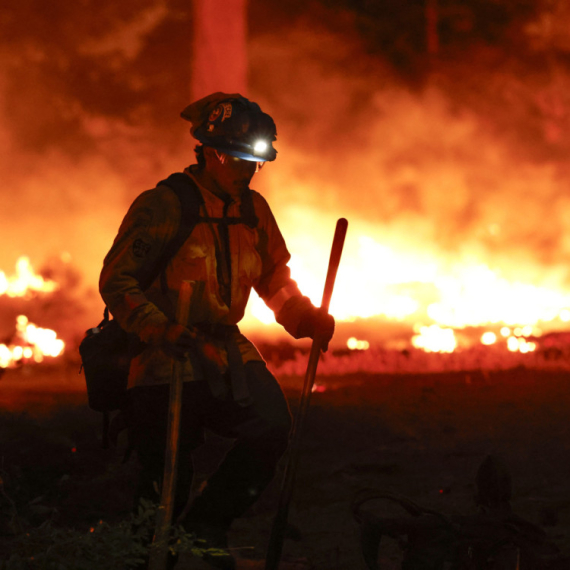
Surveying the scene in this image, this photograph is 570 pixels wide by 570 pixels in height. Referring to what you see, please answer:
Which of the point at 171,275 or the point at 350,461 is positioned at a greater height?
the point at 171,275

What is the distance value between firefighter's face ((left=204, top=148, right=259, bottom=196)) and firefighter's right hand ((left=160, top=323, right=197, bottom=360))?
892mm

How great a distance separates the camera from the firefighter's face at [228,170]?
3756mm

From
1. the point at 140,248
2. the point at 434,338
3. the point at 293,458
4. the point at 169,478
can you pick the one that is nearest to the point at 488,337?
the point at 434,338

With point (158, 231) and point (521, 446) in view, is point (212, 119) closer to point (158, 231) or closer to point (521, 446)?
point (158, 231)

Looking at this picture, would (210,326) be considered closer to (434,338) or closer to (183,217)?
(183,217)

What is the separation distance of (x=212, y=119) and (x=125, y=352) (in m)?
1.28

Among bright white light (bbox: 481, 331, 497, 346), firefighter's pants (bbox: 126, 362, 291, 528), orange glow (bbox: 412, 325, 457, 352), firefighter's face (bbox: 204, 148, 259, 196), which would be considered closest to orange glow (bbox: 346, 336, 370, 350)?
orange glow (bbox: 412, 325, 457, 352)

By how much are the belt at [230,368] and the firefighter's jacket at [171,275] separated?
2 centimetres

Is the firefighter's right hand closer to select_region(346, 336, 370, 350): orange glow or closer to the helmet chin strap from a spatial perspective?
the helmet chin strap

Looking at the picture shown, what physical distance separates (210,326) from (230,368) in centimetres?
24

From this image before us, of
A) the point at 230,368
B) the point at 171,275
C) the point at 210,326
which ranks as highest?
the point at 171,275

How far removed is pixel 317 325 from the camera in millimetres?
3820

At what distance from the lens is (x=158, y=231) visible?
140 inches

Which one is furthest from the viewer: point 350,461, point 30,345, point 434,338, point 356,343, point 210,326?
point 30,345
